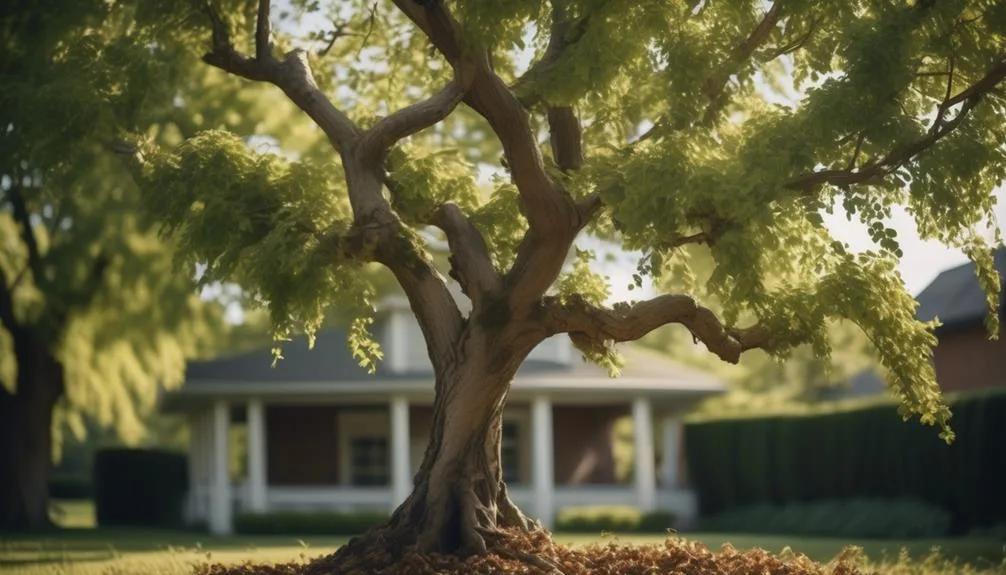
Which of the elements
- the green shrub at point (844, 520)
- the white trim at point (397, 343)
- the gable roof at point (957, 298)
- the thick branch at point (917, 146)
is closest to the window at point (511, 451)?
the white trim at point (397, 343)

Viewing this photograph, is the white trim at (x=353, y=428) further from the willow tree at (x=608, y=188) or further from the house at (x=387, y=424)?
the willow tree at (x=608, y=188)

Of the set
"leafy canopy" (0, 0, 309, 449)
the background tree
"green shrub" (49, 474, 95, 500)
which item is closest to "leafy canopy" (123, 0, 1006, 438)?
"leafy canopy" (0, 0, 309, 449)

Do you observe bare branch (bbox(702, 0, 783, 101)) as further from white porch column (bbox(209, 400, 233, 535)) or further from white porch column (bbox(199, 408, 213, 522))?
white porch column (bbox(199, 408, 213, 522))

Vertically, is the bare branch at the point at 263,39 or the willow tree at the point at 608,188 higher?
the bare branch at the point at 263,39

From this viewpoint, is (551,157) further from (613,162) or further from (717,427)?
(717,427)

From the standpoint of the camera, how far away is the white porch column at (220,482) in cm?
2995

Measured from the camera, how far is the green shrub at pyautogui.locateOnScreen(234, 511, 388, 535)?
29.2 metres

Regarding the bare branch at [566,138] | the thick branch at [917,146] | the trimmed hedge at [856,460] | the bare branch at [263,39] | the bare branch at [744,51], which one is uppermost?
the bare branch at [263,39]

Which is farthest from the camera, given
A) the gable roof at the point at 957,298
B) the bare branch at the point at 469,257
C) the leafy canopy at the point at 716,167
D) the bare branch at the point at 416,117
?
the gable roof at the point at 957,298

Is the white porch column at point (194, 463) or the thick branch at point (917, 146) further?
the white porch column at point (194, 463)

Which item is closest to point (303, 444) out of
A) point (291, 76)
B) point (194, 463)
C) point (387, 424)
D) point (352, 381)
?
point (387, 424)

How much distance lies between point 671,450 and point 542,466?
4639 millimetres

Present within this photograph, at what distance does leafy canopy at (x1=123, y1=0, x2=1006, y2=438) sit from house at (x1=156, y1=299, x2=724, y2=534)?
1461 cm

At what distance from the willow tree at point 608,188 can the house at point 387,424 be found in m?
14.9
